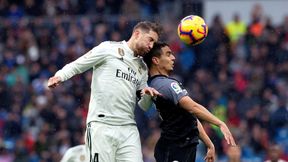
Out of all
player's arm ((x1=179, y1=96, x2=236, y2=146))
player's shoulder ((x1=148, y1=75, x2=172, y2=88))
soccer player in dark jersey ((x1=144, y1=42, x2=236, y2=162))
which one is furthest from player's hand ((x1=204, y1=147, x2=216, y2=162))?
player's shoulder ((x1=148, y1=75, x2=172, y2=88))

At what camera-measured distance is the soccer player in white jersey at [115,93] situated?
10562mm

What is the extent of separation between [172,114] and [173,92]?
29cm

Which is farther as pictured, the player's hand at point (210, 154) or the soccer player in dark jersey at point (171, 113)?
the player's hand at point (210, 154)

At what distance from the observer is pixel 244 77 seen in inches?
800

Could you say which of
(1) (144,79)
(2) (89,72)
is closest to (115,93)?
(1) (144,79)

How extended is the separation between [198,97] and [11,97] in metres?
3.88

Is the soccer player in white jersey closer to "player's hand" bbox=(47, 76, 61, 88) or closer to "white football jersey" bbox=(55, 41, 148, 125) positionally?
"white football jersey" bbox=(55, 41, 148, 125)

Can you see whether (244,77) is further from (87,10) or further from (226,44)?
(87,10)

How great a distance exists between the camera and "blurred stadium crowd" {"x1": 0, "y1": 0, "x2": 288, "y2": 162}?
1873cm

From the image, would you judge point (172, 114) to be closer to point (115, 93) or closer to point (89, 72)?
point (115, 93)

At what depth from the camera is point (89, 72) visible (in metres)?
20.1

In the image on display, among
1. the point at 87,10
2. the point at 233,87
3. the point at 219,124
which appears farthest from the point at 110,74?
the point at 87,10

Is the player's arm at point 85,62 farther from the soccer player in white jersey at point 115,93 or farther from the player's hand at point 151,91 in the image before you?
the player's hand at point 151,91

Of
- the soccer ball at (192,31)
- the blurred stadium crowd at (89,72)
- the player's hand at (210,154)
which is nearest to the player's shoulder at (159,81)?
the soccer ball at (192,31)
